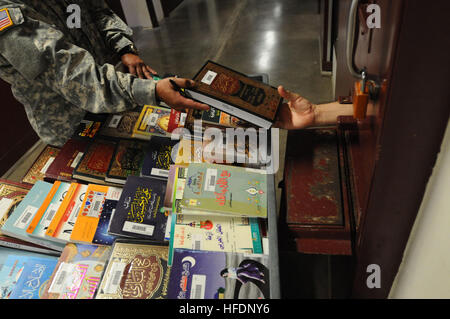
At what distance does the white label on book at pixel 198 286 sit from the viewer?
2.96 feet

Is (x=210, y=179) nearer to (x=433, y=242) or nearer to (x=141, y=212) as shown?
(x=141, y=212)

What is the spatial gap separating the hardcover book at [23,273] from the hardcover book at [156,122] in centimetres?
63

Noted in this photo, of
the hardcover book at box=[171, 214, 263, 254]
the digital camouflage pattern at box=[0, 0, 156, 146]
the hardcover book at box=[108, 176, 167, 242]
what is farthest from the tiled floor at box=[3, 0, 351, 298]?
the digital camouflage pattern at box=[0, 0, 156, 146]

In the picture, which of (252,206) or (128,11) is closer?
(252,206)

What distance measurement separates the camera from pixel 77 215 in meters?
1.17

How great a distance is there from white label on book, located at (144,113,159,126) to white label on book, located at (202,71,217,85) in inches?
13.7

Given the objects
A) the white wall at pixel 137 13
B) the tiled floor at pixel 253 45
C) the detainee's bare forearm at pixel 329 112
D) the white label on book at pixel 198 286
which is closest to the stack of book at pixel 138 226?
the white label on book at pixel 198 286

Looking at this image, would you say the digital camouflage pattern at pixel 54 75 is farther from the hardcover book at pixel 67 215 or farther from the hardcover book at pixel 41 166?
the hardcover book at pixel 67 215

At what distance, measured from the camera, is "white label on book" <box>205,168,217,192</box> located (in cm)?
110

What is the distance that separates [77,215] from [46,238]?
0.41 ft

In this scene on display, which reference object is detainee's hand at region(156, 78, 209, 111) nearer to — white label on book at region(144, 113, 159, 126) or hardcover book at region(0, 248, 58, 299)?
white label on book at region(144, 113, 159, 126)

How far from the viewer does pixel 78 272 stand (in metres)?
1.03
